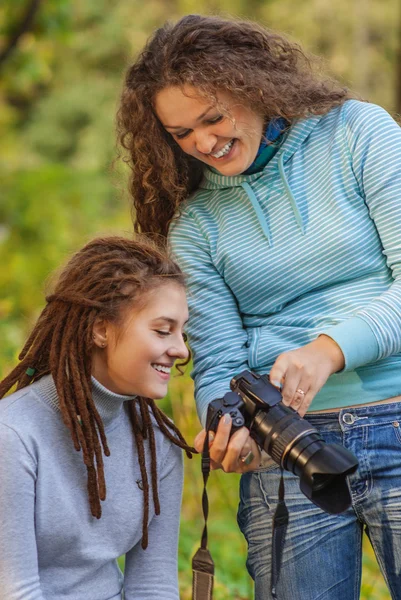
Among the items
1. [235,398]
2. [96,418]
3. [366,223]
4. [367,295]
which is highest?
[366,223]

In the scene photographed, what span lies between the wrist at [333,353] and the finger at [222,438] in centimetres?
26

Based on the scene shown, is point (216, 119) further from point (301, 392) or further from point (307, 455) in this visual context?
point (307, 455)

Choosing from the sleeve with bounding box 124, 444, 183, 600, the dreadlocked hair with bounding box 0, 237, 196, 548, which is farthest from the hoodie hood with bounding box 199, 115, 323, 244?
the sleeve with bounding box 124, 444, 183, 600

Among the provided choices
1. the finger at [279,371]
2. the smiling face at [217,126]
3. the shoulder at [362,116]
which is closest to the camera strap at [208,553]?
the finger at [279,371]

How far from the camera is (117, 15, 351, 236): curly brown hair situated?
2.14 meters

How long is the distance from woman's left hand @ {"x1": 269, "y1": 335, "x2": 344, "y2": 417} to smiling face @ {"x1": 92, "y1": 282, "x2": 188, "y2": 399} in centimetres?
29

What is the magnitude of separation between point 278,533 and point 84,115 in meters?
13.6

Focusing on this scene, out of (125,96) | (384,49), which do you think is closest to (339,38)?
(384,49)

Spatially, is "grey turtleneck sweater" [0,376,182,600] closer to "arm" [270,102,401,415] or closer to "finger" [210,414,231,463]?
"finger" [210,414,231,463]

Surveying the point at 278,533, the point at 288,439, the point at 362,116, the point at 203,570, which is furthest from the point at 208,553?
the point at 362,116

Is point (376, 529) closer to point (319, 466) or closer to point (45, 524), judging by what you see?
point (319, 466)

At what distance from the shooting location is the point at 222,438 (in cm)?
194

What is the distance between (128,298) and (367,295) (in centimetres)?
57

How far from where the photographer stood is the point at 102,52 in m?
15.0
